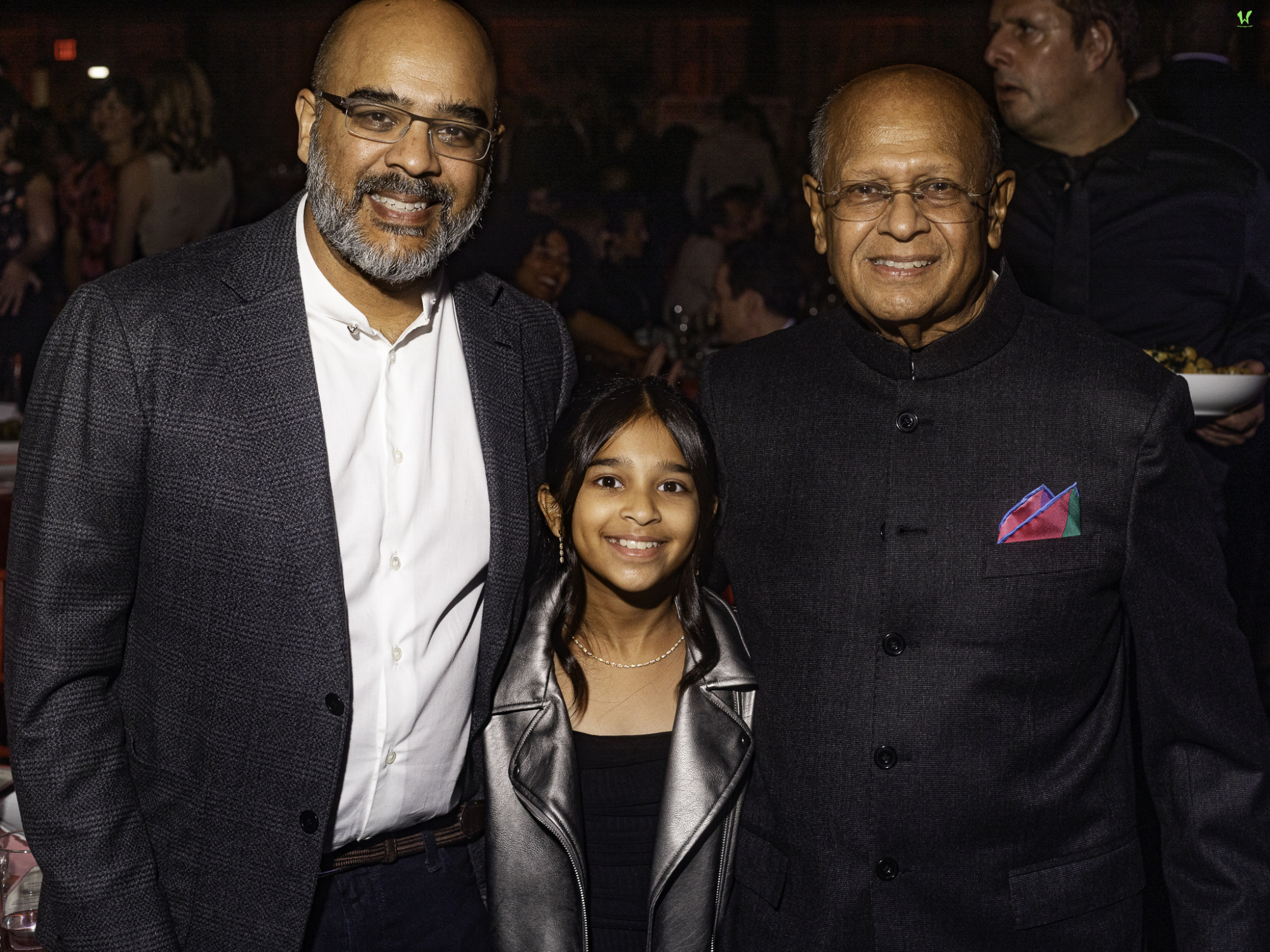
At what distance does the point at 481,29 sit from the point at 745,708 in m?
1.22

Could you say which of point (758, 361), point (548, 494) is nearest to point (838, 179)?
point (758, 361)

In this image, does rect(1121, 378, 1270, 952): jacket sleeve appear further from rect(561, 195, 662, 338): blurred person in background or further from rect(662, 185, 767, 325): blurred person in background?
rect(662, 185, 767, 325): blurred person in background

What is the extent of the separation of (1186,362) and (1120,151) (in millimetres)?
749

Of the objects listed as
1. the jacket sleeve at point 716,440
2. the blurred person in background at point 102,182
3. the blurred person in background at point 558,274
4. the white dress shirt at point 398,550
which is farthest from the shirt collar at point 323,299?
the blurred person in background at point 102,182

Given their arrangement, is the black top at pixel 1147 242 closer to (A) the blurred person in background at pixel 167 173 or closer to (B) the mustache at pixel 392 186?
(B) the mustache at pixel 392 186

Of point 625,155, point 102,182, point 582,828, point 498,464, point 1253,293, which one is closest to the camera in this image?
point 498,464

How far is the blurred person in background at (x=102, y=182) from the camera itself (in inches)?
264

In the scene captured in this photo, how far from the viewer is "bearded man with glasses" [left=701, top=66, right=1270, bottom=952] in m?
1.74

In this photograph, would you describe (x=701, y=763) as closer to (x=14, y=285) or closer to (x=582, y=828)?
(x=582, y=828)

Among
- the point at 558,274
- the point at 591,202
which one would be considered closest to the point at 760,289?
the point at 558,274

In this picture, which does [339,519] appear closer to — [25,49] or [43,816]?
[43,816]

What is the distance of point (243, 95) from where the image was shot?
8.82m

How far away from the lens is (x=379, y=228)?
1804 mm

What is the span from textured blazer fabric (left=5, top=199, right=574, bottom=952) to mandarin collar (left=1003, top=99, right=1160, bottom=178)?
2.45 m
